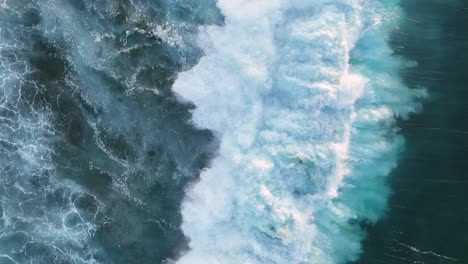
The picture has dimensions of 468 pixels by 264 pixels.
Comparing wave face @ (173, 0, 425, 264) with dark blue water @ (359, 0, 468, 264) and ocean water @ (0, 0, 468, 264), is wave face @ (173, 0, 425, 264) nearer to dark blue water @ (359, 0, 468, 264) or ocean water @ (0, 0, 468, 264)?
ocean water @ (0, 0, 468, 264)

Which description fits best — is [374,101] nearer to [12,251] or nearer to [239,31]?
[239,31]

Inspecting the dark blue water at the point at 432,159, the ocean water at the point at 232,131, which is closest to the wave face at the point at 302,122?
the ocean water at the point at 232,131

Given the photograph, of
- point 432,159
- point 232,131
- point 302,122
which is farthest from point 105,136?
point 432,159

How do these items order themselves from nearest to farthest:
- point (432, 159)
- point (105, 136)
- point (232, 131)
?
point (432, 159)
point (232, 131)
point (105, 136)

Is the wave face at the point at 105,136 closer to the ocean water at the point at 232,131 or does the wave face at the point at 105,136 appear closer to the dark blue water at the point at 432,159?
the ocean water at the point at 232,131

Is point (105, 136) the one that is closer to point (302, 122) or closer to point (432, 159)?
point (302, 122)

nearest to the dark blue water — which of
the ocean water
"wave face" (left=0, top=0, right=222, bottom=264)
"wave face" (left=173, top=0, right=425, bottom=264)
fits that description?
the ocean water
